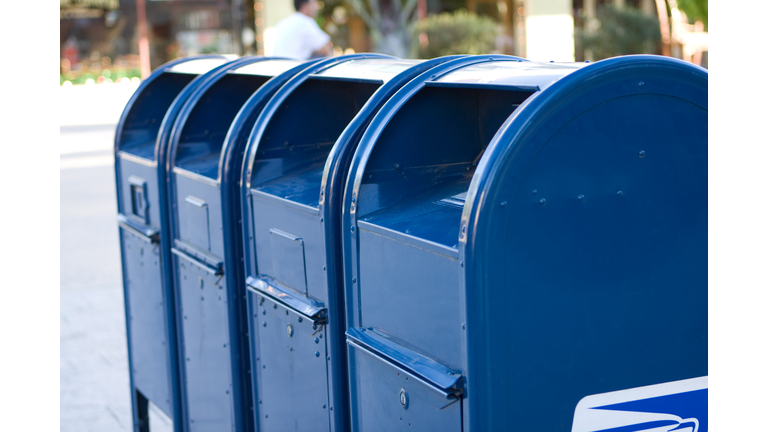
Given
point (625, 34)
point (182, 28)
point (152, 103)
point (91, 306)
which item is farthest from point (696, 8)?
point (182, 28)

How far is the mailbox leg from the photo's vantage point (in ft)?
13.3

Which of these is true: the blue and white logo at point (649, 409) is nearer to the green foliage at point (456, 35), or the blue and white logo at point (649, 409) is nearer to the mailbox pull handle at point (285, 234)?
the mailbox pull handle at point (285, 234)

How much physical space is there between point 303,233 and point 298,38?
3680 mm

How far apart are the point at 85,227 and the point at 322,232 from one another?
6.46 meters

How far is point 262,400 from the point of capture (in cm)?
289

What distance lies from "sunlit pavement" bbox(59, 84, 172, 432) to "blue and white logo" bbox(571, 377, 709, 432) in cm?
281

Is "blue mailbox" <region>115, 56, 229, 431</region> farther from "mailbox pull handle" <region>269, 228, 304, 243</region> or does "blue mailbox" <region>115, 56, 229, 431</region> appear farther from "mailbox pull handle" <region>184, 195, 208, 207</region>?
"mailbox pull handle" <region>269, 228, 304, 243</region>

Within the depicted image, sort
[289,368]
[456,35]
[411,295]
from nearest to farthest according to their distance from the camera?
[411,295], [289,368], [456,35]

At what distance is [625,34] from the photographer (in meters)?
16.1

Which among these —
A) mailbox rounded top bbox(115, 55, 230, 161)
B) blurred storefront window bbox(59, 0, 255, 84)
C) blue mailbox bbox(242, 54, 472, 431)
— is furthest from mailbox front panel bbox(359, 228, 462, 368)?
blurred storefront window bbox(59, 0, 255, 84)

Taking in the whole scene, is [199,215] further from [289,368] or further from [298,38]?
[298,38]

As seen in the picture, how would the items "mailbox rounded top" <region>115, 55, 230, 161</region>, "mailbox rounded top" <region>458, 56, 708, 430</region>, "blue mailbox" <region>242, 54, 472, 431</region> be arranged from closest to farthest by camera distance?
1. "mailbox rounded top" <region>458, 56, 708, 430</region>
2. "blue mailbox" <region>242, 54, 472, 431</region>
3. "mailbox rounded top" <region>115, 55, 230, 161</region>

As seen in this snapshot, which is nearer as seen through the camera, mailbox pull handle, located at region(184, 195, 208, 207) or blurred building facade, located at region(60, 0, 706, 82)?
mailbox pull handle, located at region(184, 195, 208, 207)
